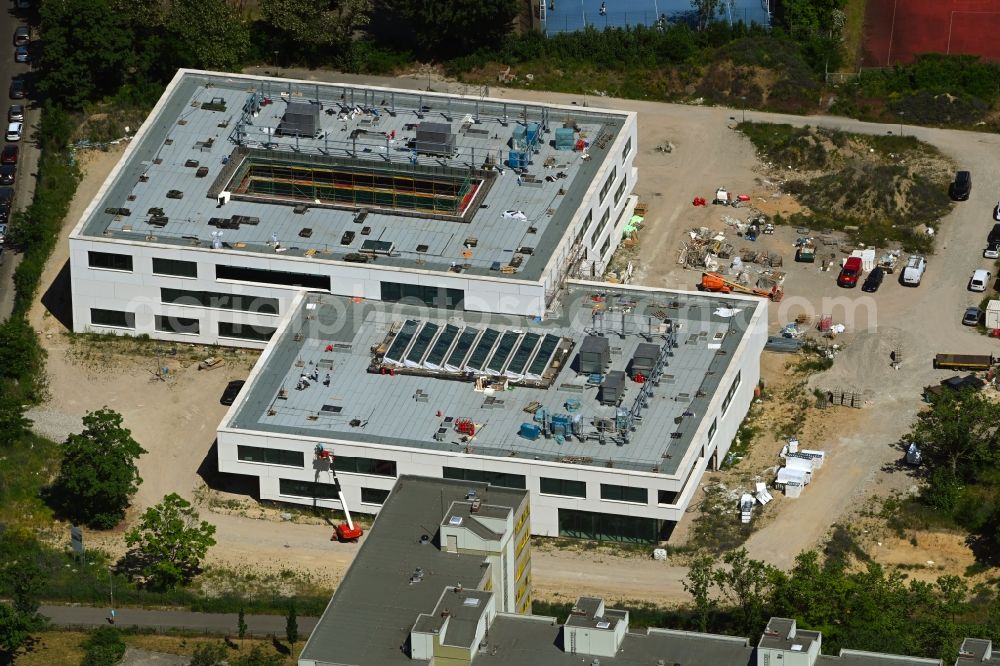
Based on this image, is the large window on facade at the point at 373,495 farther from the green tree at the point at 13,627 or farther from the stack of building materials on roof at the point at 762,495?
the stack of building materials on roof at the point at 762,495

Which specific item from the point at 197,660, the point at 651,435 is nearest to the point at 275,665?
the point at 197,660

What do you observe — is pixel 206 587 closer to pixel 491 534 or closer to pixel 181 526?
pixel 181 526

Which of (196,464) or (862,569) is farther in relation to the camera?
(196,464)

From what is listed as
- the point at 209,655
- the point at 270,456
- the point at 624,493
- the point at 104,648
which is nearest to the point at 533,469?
the point at 624,493

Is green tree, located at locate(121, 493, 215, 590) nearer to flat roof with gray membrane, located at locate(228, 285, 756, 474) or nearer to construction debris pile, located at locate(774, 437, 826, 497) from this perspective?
flat roof with gray membrane, located at locate(228, 285, 756, 474)

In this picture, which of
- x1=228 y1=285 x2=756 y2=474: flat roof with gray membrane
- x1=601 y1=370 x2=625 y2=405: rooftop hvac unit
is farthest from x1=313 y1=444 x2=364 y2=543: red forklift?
x1=601 y1=370 x2=625 y2=405: rooftop hvac unit

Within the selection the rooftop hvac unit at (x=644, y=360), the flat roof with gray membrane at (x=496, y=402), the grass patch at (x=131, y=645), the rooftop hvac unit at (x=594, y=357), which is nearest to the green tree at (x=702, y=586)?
the flat roof with gray membrane at (x=496, y=402)
